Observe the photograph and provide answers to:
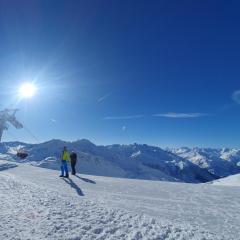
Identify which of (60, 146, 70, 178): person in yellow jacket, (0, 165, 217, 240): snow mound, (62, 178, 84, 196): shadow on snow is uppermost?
(60, 146, 70, 178): person in yellow jacket

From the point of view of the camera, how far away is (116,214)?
14836mm

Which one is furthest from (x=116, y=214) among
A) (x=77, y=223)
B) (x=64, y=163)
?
(x=64, y=163)

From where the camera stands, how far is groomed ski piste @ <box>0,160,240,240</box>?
12641 millimetres

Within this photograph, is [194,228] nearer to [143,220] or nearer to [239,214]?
[143,220]

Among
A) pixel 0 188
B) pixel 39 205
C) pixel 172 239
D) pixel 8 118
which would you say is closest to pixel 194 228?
pixel 172 239

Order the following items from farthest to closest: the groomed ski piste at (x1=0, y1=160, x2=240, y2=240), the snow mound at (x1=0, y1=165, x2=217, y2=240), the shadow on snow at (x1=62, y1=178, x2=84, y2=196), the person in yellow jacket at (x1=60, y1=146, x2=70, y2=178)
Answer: the person in yellow jacket at (x1=60, y1=146, x2=70, y2=178) < the shadow on snow at (x1=62, y1=178, x2=84, y2=196) < the groomed ski piste at (x1=0, y1=160, x2=240, y2=240) < the snow mound at (x1=0, y1=165, x2=217, y2=240)

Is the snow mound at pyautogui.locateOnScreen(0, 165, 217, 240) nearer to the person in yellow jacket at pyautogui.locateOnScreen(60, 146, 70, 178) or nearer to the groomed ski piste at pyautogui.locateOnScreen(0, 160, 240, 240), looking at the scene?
the groomed ski piste at pyautogui.locateOnScreen(0, 160, 240, 240)

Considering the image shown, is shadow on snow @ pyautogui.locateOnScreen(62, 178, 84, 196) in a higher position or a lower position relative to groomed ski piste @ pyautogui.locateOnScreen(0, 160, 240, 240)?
higher

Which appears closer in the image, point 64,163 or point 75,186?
point 75,186

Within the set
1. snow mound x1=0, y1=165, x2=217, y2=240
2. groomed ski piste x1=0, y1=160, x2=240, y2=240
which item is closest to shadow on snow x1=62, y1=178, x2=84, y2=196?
groomed ski piste x1=0, y1=160, x2=240, y2=240

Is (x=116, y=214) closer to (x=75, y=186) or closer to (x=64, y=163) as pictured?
(x=75, y=186)

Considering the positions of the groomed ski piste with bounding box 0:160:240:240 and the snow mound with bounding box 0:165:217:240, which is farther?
the groomed ski piste with bounding box 0:160:240:240

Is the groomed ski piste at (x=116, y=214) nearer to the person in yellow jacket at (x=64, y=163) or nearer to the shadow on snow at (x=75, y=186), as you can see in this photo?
the shadow on snow at (x=75, y=186)

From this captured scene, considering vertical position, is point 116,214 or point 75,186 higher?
point 75,186
